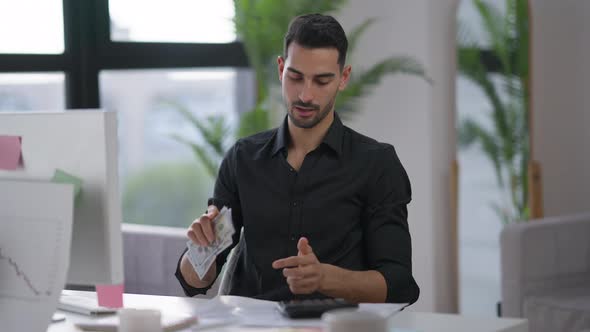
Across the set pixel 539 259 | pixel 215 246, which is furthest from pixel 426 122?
pixel 215 246

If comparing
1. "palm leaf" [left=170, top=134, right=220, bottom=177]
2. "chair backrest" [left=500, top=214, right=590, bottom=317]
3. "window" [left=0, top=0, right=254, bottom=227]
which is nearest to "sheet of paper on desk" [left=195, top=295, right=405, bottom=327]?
"chair backrest" [left=500, top=214, right=590, bottom=317]

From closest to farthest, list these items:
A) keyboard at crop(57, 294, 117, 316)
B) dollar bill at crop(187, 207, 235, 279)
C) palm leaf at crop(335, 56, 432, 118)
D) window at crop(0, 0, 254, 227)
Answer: keyboard at crop(57, 294, 117, 316), dollar bill at crop(187, 207, 235, 279), window at crop(0, 0, 254, 227), palm leaf at crop(335, 56, 432, 118)

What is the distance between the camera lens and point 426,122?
5176 millimetres

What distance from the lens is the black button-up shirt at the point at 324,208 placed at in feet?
8.69

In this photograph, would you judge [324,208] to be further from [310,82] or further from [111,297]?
[111,297]

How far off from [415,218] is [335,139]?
262 cm

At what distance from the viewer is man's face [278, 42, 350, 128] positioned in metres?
2.63

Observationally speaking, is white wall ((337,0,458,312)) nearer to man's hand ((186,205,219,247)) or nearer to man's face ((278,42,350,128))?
man's face ((278,42,350,128))

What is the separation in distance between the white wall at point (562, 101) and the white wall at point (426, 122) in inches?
29.3

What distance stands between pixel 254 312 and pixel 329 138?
2.35 ft

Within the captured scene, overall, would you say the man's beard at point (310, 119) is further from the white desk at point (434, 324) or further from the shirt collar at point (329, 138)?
the white desk at point (434, 324)

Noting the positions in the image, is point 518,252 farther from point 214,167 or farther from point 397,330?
point 397,330

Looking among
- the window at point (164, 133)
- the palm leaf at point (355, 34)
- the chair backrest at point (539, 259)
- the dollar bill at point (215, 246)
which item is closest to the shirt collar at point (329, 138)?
the dollar bill at point (215, 246)

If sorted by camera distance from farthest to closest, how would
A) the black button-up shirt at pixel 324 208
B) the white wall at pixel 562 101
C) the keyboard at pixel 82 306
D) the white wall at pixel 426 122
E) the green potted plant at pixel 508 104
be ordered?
the white wall at pixel 562 101 < the green potted plant at pixel 508 104 < the white wall at pixel 426 122 < the black button-up shirt at pixel 324 208 < the keyboard at pixel 82 306
